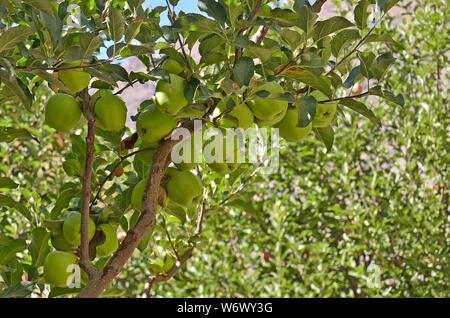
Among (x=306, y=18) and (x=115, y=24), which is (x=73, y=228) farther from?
(x=306, y=18)

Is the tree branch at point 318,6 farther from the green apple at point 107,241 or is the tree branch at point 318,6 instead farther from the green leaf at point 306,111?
the green apple at point 107,241

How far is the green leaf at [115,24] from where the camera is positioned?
0.63 meters

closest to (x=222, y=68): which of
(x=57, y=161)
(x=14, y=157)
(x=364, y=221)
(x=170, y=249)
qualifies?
(x=170, y=249)

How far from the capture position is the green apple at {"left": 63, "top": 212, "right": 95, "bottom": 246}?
0.72 metres

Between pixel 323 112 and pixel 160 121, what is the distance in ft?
0.76

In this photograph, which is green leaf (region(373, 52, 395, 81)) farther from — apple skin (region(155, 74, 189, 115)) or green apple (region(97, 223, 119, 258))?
green apple (region(97, 223, 119, 258))

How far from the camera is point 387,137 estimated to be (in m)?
2.36

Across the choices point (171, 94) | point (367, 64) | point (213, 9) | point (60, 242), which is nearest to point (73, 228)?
point (60, 242)

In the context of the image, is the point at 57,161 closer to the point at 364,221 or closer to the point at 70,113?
the point at 364,221

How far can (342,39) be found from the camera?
67 cm

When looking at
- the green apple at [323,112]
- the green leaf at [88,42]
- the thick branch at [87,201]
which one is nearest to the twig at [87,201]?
the thick branch at [87,201]

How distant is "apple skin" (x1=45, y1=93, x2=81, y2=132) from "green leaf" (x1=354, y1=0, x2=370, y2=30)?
16.1 inches

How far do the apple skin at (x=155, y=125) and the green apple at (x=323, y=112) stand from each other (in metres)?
0.21

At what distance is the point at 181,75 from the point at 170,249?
51 centimetres
